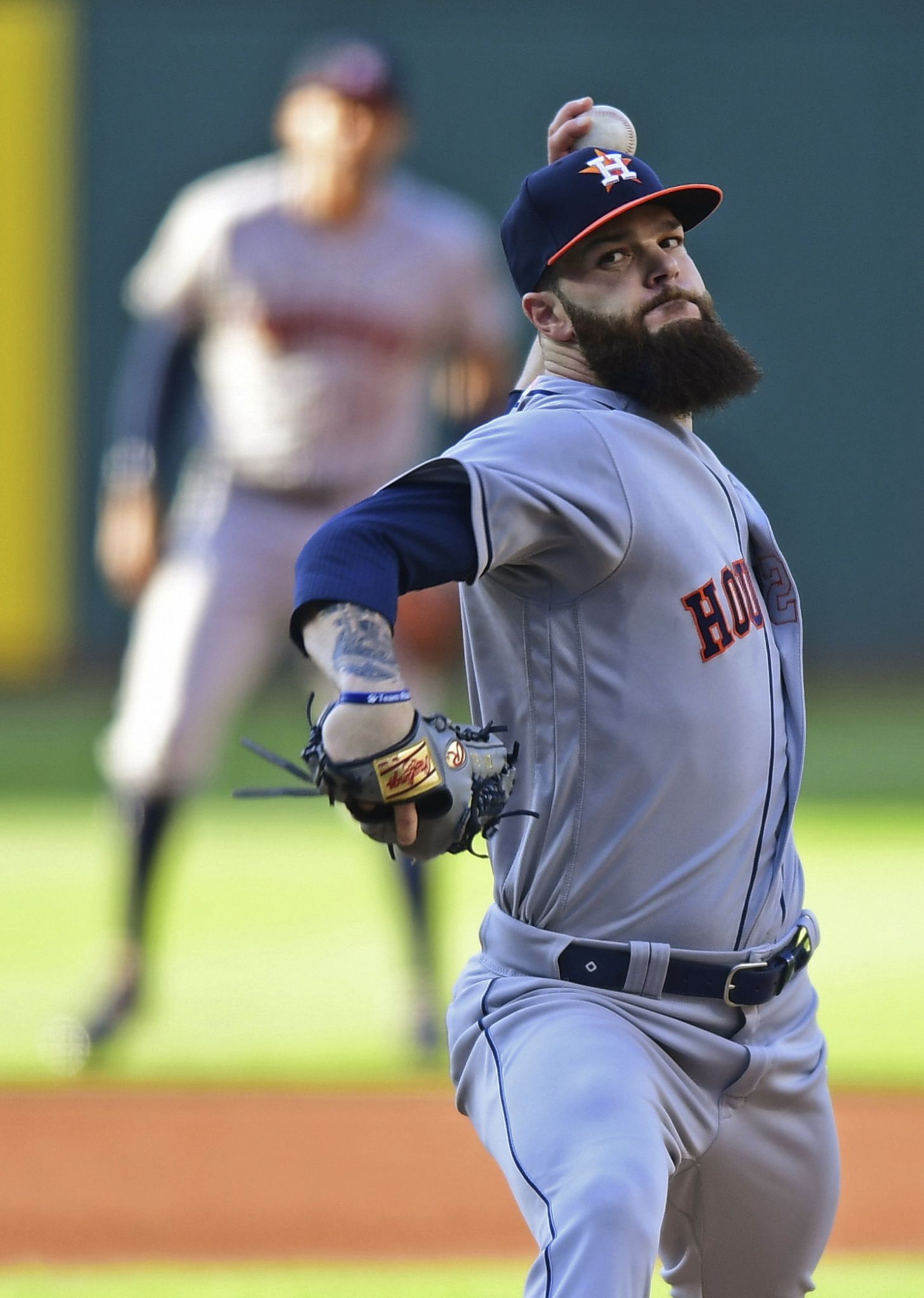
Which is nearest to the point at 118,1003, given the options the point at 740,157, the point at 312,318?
the point at 312,318

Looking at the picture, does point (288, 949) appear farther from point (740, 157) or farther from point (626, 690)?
point (740, 157)

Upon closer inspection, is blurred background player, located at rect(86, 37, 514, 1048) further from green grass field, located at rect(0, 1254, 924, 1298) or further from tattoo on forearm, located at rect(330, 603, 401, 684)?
tattoo on forearm, located at rect(330, 603, 401, 684)

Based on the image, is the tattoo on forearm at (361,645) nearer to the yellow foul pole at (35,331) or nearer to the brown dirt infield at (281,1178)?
the brown dirt infield at (281,1178)

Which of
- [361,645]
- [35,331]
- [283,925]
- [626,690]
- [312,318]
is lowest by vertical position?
[35,331]

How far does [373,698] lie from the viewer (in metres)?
2.07

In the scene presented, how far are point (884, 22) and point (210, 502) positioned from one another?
34.2ft

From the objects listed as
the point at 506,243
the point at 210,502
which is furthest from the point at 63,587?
the point at 506,243

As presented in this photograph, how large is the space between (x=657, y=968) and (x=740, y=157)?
1270cm

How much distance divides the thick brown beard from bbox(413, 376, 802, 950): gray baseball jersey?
0.12 feet

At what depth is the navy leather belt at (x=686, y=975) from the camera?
241cm

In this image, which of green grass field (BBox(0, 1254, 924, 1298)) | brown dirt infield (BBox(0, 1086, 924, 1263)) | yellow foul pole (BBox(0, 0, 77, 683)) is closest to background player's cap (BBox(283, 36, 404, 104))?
brown dirt infield (BBox(0, 1086, 924, 1263))

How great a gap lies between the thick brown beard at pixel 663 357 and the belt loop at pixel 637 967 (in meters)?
0.68

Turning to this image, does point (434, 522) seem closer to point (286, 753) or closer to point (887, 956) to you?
point (887, 956)

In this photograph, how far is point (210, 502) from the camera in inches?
218
